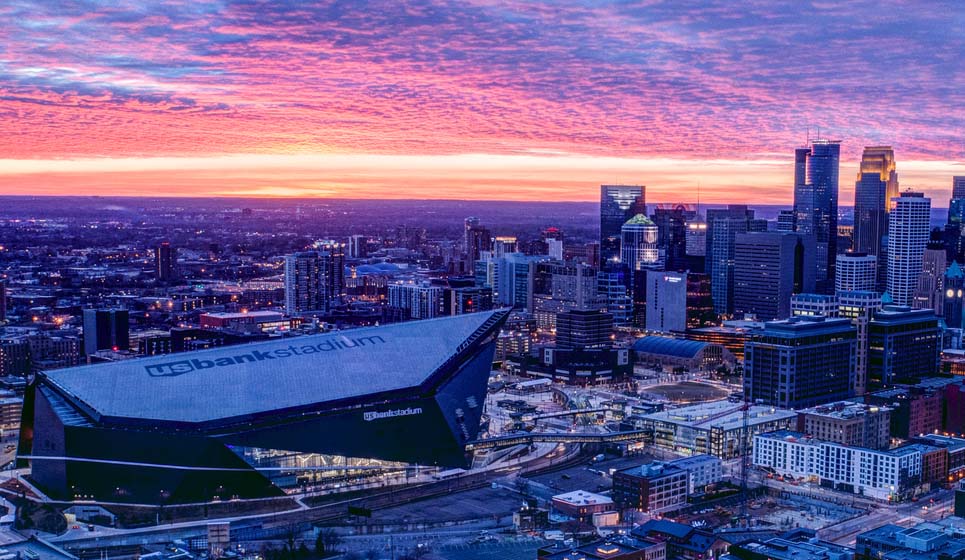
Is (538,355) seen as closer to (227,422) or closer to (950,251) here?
(227,422)

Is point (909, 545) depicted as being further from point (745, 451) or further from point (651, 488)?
point (745, 451)

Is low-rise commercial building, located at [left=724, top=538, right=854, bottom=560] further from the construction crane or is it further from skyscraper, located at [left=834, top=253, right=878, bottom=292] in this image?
skyscraper, located at [left=834, top=253, right=878, bottom=292]

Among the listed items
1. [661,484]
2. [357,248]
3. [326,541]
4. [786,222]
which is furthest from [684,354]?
[357,248]

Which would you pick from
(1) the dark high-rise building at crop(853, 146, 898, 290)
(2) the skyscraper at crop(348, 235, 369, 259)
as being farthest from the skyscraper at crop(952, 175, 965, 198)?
(2) the skyscraper at crop(348, 235, 369, 259)

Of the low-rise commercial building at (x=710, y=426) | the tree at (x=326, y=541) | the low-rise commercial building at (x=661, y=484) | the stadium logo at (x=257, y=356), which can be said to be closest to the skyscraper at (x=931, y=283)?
the low-rise commercial building at (x=710, y=426)

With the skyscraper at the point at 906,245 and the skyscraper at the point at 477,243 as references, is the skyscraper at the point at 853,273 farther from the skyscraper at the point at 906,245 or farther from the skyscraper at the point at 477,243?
the skyscraper at the point at 477,243

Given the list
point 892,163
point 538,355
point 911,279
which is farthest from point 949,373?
point 892,163

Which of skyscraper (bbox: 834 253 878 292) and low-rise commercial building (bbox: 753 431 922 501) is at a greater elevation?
skyscraper (bbox: 834 253 878 292)
